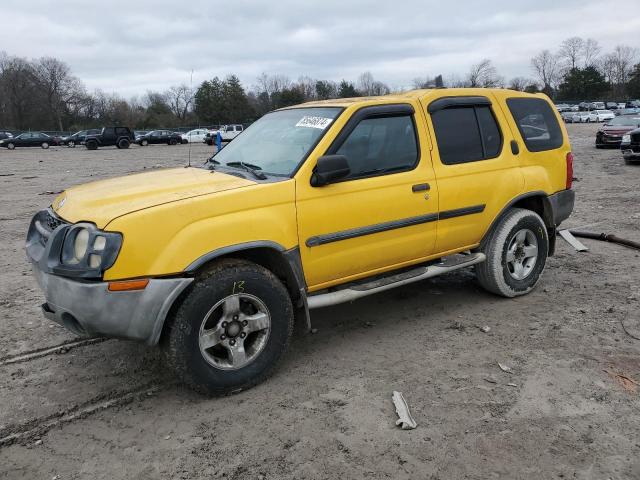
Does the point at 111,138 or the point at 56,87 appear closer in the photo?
the point at 111,138

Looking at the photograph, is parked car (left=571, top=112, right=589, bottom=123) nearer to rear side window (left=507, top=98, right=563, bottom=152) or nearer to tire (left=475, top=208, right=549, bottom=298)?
rear side window (left=507, top=98, right=563, bottom=152)

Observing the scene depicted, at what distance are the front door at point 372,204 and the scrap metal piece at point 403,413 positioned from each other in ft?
3.21

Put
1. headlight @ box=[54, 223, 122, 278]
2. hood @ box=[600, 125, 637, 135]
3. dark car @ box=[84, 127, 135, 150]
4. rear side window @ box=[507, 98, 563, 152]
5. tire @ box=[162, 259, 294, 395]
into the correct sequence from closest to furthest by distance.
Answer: headlight @ box=[54, 223, 122, 278]
tire @ box=[162, 259, 294, 395]
rear side window @ box=[507, 98, 563, 152]
hood @ box=[600, 125, 637, 135]
dark car @ box=[84, 127, 135, 150]

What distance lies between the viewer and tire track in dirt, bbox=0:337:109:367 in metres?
4.17

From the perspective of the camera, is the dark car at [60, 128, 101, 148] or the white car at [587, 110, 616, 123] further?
the white car at [587, 110, 616, 123]

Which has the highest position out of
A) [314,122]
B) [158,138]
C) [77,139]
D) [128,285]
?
[77,139]

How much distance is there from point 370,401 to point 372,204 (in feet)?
4.70

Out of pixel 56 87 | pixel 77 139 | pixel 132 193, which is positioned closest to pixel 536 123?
pixel 132 193

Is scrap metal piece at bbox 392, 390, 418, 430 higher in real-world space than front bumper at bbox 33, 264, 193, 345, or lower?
lower

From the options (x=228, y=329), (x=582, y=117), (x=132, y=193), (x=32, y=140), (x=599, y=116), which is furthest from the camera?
(x=582, y=117)

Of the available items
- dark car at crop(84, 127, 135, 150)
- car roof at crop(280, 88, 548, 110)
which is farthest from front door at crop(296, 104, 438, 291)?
dark car at crop(84, 127, 135, 150)

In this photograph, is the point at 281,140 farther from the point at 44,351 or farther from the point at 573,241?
the point at 573,241

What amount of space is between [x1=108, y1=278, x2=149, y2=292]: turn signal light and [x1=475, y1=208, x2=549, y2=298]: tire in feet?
10.5

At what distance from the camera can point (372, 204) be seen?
4.05 metres
